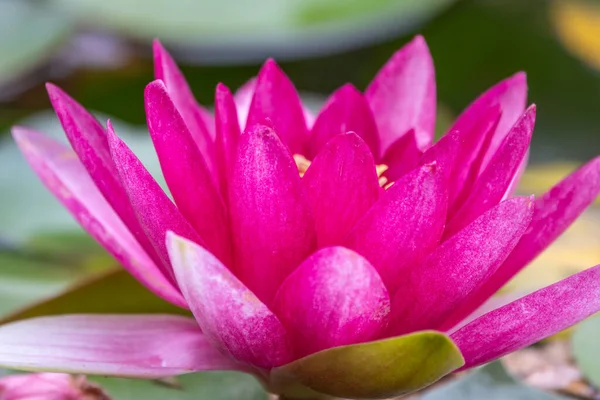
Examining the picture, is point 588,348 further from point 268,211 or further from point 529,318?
point 268,211

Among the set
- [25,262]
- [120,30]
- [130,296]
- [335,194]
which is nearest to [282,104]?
[335,194]

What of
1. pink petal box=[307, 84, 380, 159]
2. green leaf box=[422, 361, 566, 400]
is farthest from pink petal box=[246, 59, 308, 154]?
green leaf box=[422, 361, 566, 400]

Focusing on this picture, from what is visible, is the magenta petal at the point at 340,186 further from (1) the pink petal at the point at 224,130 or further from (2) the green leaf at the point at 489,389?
(2) the green leaf at the point at 489,389

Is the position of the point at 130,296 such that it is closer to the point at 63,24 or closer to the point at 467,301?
the point at 467,301

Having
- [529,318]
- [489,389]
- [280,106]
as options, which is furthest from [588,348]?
[280,106]

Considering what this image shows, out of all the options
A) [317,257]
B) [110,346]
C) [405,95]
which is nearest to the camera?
[317,257]

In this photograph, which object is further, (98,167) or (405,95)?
(405,95)
